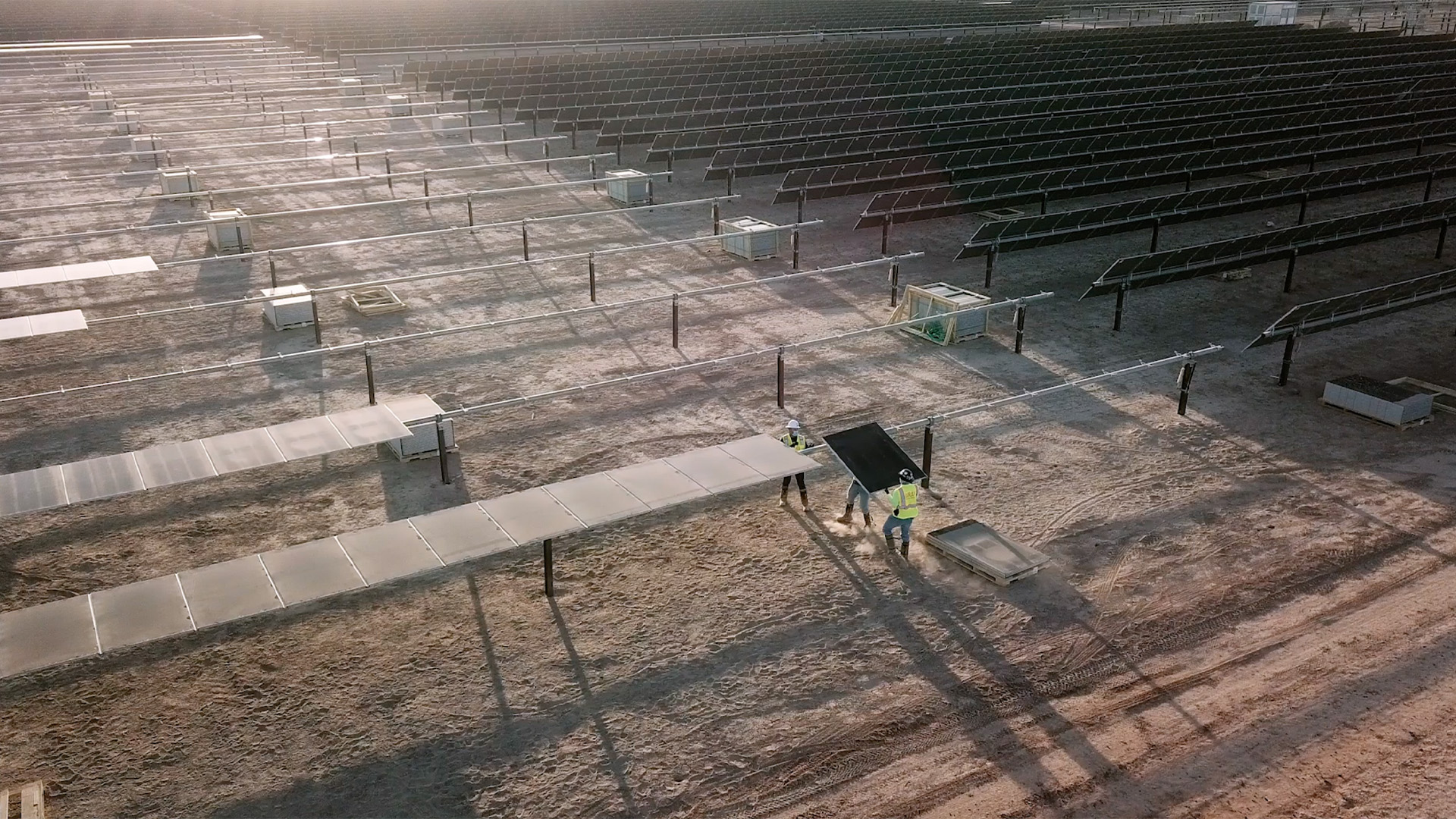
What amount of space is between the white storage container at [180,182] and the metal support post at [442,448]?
60.8 feet

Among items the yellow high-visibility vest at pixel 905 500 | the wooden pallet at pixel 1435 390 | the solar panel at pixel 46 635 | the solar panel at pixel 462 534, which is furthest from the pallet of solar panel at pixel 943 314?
the solar panel at pixel 46 635

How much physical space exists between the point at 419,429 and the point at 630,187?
1545 cm

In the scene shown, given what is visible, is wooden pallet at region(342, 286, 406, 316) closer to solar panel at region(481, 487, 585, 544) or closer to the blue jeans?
solar panel at region(481, 487, 585, 544)

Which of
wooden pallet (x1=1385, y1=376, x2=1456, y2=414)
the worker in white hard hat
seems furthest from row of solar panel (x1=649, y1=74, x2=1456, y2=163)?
the worker in white hard hat

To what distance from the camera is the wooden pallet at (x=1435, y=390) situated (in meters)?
17.2

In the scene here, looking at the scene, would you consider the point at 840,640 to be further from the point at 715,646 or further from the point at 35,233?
the point at 35,233

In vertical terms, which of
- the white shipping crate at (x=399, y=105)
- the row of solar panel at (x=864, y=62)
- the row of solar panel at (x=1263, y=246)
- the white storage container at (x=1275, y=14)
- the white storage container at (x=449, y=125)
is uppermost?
the white storage container at (x=1275, y=14)

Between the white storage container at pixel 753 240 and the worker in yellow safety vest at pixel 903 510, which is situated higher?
the white storage container at pixel 753 240

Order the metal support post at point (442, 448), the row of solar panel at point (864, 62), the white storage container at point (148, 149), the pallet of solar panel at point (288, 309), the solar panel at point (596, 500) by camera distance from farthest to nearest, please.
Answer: the row of solar panel at point (864, 62)
the white storage container at point (148, 149)
the pallet of solar panel at point (288, 309)
the metal support post at point (442, 448)
the solar panel at point (596, 500)

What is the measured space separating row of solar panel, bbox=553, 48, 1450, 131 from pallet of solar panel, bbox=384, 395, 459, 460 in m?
22.6

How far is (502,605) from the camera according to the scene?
38.5 feet

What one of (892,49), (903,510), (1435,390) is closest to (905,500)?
(903,510)

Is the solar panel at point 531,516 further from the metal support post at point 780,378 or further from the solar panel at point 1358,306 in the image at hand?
the solar panel at point 1358,306

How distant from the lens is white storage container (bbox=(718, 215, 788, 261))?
24.4m
